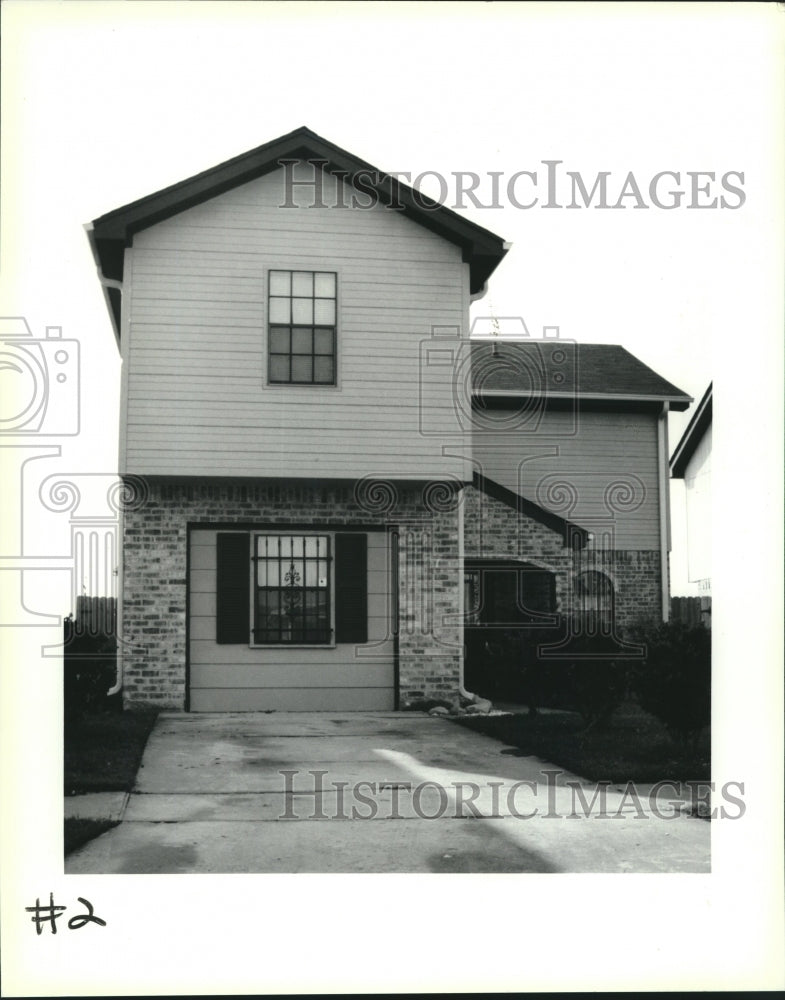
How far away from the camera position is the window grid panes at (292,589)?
13.7 m

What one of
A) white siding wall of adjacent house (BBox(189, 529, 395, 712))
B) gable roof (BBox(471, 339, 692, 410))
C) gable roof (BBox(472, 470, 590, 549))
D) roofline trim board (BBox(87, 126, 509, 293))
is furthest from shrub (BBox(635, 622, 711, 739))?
gable roof (BBox(471, 339, 692, 410))

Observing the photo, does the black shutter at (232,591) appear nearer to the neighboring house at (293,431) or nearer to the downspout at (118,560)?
the neighboring house at (293,431)

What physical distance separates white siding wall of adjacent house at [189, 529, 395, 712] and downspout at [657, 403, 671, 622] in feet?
23.6

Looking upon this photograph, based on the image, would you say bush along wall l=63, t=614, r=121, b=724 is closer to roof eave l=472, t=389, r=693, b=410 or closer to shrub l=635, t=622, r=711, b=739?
shrub l=635, t=622, r=711, b=739

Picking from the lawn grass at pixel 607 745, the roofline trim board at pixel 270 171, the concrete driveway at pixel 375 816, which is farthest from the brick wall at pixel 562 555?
the concrete driveway at pixel 375 816

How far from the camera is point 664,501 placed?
63.8ft

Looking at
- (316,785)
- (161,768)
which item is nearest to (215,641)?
(161,768)

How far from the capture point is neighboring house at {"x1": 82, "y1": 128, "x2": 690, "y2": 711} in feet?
43.3

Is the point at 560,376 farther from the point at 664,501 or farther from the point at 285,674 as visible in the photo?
the point at 285,674

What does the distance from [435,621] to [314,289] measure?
4.49m

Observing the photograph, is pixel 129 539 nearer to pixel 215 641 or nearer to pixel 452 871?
pixel 215 641

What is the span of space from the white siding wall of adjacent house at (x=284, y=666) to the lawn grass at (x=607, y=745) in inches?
56.9

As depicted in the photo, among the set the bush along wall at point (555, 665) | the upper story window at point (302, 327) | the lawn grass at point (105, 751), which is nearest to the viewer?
the lawn grass at point (105, 751)

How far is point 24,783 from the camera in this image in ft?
17.5
